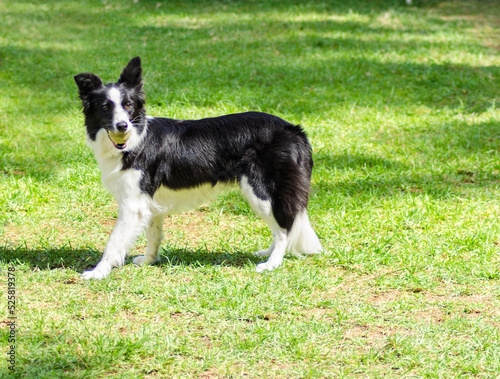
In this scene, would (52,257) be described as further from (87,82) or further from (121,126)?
(87,82)

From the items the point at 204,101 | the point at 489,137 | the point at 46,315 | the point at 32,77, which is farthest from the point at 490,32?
the point at 46,315

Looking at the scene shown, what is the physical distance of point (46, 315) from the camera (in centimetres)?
366

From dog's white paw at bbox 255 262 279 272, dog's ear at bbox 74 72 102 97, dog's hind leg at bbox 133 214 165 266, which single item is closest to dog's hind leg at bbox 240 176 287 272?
dog's white paw at bbox 255 262 279 272

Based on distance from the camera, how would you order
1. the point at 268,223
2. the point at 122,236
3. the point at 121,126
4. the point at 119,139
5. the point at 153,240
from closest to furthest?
1. the point at 121,126
2. the point at 119,139
3. the point at 122,236
4. the point at 268,223
5. the point at 153,240

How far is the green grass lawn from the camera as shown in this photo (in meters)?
3.37

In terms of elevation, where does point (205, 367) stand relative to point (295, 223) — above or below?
below

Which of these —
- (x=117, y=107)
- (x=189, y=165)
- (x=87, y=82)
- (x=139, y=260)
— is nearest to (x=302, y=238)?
(x=189, y=165)

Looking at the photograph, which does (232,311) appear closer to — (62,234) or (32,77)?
(62,234)

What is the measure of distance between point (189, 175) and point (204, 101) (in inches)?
159

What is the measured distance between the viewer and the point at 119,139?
4137 millimetres

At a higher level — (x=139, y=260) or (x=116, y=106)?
(x=116, y=106)

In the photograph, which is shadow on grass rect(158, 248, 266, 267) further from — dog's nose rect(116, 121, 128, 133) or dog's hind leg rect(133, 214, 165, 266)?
dog's nose rect(116, 121, 128, 133)

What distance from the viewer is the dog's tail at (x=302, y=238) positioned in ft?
14.5

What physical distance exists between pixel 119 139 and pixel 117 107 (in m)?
0.22
